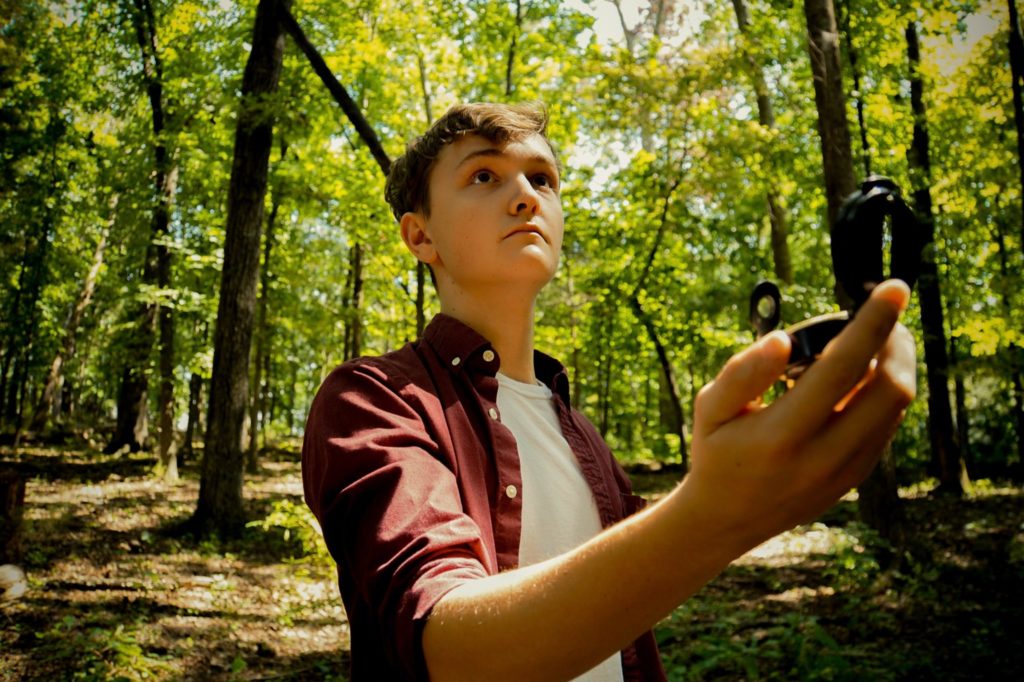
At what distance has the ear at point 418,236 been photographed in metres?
1.82

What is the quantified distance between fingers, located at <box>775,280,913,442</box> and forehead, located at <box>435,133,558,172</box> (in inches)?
46.0

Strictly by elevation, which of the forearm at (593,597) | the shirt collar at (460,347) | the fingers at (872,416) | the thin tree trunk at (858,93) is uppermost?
the thin tree trunk at (858,93)

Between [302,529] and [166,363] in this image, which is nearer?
[302,529]

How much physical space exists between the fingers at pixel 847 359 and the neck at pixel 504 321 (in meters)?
1.04

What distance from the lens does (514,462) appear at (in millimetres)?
1471

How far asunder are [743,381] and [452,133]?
1.29m

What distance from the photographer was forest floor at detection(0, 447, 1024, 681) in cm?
496

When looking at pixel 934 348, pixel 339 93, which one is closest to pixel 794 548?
pixel 934 348

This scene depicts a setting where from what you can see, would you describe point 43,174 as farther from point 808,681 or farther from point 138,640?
point 808,681

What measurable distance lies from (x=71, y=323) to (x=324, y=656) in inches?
679

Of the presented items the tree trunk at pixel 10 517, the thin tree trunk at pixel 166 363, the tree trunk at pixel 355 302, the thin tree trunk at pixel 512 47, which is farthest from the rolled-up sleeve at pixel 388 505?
the tree trunk at pixel 355 302

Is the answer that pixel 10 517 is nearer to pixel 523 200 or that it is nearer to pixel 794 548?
pixel 523 200

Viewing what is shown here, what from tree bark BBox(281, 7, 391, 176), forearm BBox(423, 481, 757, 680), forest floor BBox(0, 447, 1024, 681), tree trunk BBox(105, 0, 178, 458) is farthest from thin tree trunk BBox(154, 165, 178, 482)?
forearm BBox(423, 481, 757, 680)

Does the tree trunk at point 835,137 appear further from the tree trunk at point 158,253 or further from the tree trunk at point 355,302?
the tree trunk at point 355,302
